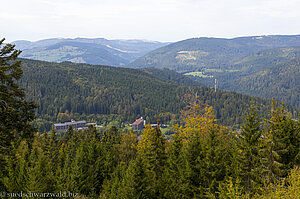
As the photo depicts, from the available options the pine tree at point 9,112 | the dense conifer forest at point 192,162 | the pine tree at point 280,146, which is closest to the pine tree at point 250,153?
the dense conifer forest at point 192,162

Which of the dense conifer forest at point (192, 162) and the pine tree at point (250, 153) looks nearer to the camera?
the dense conifer forest at point (192, 162)

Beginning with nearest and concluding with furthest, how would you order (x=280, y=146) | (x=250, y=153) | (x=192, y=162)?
(x=280, y=146), (x=250, y=153), (x=192, y=162)

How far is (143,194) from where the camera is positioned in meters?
42.8

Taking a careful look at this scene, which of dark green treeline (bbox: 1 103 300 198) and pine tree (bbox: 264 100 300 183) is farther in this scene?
dark green treeline (bbox: 1 103 300 198)

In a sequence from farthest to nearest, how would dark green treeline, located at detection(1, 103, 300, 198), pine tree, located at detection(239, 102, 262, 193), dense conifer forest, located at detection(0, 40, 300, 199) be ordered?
pine tree, located at detection(239, 102, 262, 193)
dark green treeline, located at detection(1, 103, 300, 198)
dense conifer forest, located at detection(0, 40, 300, 199)

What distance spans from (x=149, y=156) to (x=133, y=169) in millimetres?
9593

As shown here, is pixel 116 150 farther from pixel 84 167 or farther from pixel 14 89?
pixel 14 89

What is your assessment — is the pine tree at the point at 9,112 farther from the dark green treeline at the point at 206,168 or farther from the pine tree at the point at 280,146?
the pine tree at the point at 280,146

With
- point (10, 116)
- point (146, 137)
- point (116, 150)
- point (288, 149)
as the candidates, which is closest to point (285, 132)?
point (288, 149)

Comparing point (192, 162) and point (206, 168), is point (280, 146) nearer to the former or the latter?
point (206, 168)

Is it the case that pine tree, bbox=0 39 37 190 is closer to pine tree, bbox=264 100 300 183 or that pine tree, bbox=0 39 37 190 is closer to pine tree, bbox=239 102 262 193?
pine tree, bbox=239 102 262 193

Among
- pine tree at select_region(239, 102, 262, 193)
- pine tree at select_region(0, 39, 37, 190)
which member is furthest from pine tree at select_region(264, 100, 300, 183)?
pine tree at select_region(0, 39, 37, 190)

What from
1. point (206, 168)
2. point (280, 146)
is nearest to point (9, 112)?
point (206, 168)

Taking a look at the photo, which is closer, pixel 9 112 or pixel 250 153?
pixel 9 112
